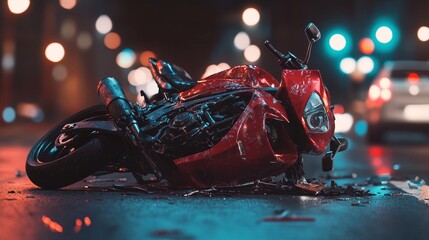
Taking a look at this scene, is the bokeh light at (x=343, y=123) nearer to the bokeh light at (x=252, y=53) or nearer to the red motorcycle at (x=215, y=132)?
the red motorcycle at (x=215, y=132)

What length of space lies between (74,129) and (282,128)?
1.95 meters

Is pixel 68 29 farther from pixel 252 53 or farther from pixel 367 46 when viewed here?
pixel 367 46

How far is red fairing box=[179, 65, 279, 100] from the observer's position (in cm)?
688

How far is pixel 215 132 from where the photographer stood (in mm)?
6598

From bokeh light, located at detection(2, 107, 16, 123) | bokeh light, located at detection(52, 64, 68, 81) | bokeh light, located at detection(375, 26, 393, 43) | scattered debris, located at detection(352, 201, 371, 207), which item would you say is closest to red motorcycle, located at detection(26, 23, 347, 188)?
scattered debris, located at detection(352, 201, 371, 207)

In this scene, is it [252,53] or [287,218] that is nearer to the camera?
[287,218]

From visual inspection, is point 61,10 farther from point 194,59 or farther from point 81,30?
point 194,59

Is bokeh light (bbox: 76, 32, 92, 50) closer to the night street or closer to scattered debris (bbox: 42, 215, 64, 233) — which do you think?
the night street

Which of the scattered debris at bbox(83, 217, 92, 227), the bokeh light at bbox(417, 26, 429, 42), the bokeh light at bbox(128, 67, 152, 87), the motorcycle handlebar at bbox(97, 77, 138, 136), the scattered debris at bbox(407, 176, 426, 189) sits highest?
the motorcycle handlebar at bbox(97, 77, 138, 136)

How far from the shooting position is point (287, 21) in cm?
4209

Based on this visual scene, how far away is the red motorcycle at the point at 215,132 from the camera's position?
6543 millimetres

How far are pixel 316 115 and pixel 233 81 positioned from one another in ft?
2.77

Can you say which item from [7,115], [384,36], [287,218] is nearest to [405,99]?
[384,36]

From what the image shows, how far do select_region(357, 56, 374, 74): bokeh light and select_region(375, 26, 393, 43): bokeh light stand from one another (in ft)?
6.17
